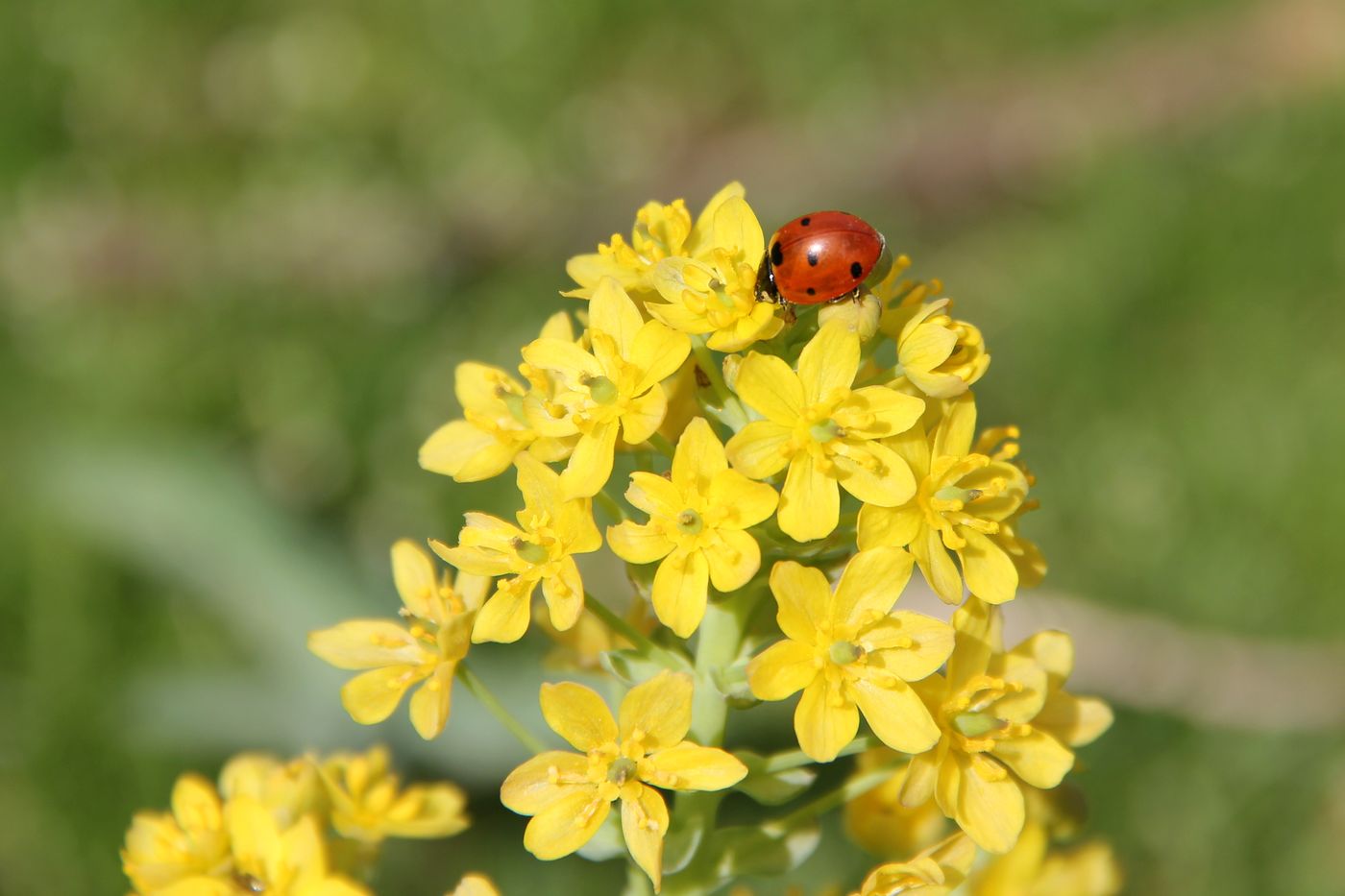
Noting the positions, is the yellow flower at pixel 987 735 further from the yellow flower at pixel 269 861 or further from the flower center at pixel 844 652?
the yellow flower at pixel 269 861

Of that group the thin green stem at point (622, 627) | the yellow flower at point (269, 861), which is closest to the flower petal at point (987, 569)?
the thin green stem at point (622, 627)

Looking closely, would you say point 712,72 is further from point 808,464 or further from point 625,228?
point 808,464

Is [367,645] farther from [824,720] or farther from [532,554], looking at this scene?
[824,720]

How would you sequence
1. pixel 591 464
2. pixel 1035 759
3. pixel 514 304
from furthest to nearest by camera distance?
pixel 514 304 → pixel 1035 759 → pixel 591 464

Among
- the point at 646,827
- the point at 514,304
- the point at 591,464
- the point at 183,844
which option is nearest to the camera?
the point at 646,827

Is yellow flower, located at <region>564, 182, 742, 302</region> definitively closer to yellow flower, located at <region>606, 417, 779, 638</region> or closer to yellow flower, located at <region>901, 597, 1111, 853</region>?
yellow flower, located at <region>606, 417, 779, 638</region>

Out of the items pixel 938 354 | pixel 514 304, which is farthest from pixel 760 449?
pixel 514 304
